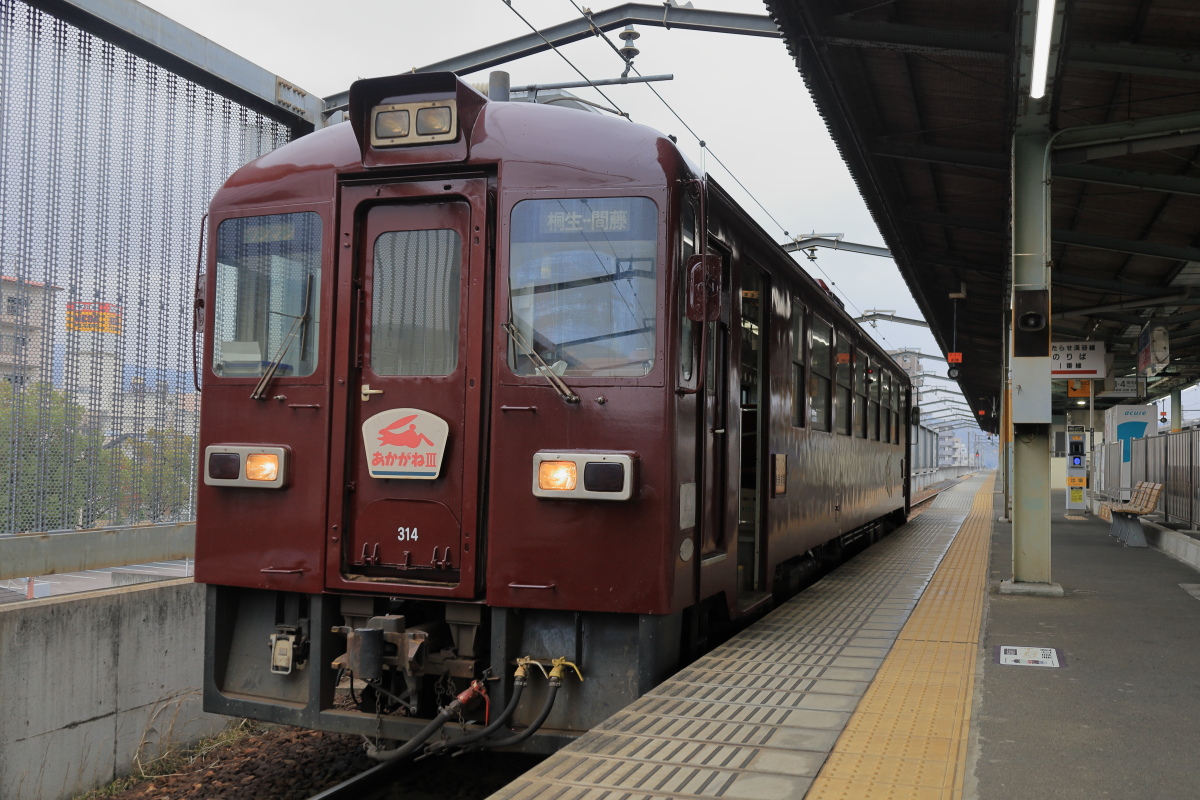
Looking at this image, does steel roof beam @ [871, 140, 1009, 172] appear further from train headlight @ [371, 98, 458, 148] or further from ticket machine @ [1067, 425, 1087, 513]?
ticket machine @ [1067, 425, 1087, 513]

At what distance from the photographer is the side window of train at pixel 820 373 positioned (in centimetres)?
808

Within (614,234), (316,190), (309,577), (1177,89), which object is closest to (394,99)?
(316,190)

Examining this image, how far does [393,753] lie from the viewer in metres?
4.29

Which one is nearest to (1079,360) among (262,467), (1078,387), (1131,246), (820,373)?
(1078,387)

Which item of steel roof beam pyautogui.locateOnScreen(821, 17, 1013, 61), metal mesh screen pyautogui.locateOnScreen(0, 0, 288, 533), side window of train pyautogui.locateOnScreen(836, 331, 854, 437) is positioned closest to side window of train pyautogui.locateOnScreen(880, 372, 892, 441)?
side window of train pyautogui.locateOnScreen(836, 331, 854, 437)

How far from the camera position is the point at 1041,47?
6.53 metres

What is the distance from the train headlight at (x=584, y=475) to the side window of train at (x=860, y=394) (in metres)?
6.71

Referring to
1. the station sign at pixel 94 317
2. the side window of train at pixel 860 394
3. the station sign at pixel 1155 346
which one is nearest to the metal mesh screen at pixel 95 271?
the station sign at pixel 94 317

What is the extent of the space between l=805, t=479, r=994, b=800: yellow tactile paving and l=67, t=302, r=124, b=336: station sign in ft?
17.5

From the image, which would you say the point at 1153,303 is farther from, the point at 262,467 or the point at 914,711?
the point at 262,467

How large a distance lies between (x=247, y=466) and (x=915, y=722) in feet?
10.7

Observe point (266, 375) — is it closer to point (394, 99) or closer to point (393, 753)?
point (394, 99)

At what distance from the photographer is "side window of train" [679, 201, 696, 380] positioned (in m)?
4.48

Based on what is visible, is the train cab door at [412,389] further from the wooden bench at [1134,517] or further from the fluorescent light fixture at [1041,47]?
the wooden bench at [1134,517]
